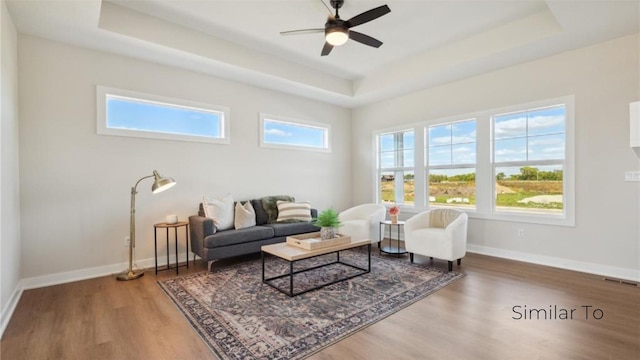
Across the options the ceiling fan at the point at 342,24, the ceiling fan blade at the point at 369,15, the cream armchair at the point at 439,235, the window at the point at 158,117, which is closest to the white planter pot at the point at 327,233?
the cream armchair at the point at 439,235

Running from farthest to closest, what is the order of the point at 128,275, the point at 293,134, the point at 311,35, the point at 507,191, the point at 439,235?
the point at 293,134
the point at 507,191
the point at 311,35
the point at 439,235
the point at 128,275

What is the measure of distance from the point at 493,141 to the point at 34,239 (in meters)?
6.22

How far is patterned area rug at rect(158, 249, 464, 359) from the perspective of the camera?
7.11ft

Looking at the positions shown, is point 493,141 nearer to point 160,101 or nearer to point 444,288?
point 444,288

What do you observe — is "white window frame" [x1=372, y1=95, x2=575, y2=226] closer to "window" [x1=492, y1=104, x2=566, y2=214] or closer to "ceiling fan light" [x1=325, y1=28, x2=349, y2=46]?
"window" [x1=492, y1=104, x2=566, y2=214]

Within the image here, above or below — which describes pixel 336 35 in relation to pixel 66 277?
above

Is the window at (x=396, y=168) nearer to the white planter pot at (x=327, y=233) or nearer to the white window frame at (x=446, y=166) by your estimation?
the white window frame at (x=446, y=166)

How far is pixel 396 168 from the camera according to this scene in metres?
5.96

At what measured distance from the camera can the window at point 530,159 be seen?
13.3ft

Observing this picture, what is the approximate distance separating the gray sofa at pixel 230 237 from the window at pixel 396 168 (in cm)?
225

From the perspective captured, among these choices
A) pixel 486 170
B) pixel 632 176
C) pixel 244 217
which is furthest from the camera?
pixel 486 170

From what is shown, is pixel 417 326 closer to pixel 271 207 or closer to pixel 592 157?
pixel 271 207

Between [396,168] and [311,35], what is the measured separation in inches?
122

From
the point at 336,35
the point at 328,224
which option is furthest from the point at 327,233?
the point at 336,35
